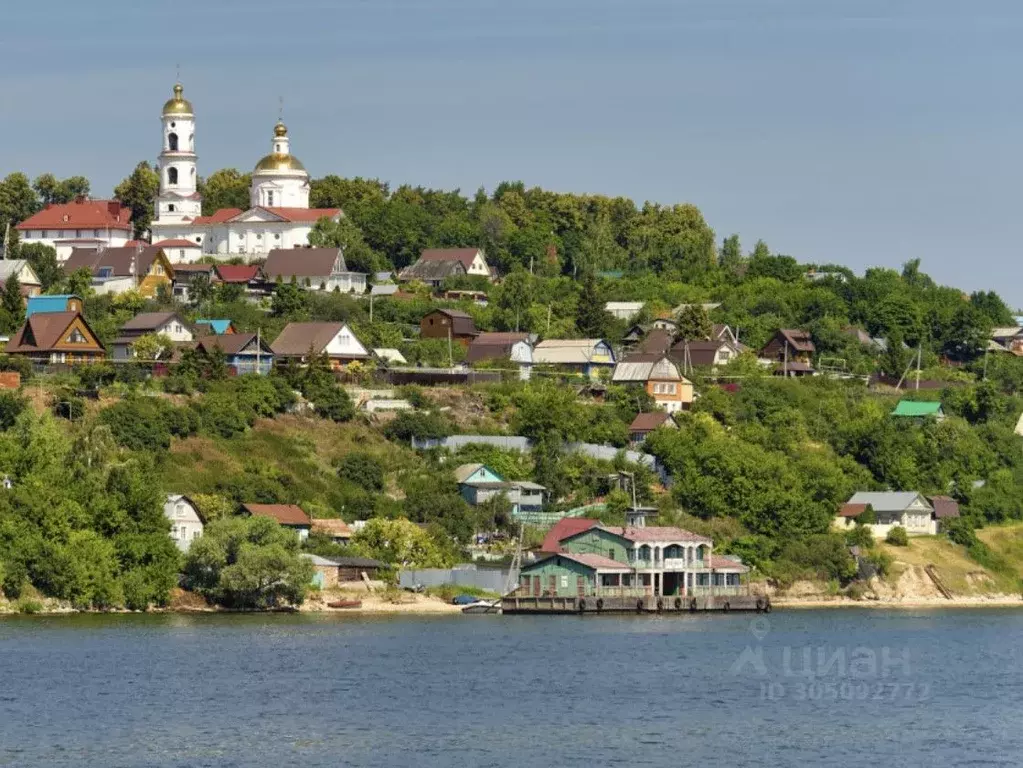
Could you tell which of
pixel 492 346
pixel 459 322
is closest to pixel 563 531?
pixel 492 346

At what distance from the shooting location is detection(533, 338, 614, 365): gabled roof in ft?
305

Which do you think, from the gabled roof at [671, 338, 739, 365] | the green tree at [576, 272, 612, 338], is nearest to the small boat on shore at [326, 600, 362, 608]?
the gabled roof at [671, 338, 739, 365]

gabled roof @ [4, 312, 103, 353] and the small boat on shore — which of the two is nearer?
the small boat on shore

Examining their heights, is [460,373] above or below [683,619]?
above

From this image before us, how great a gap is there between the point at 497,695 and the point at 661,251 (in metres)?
71.4

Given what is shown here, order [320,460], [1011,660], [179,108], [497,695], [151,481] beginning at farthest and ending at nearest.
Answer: [179,108]
[320,460]
[151,481]
[1011,660]
[497,695]

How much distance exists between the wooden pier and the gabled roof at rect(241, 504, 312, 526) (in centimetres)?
700

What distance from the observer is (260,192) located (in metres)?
108

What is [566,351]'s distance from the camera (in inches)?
3679

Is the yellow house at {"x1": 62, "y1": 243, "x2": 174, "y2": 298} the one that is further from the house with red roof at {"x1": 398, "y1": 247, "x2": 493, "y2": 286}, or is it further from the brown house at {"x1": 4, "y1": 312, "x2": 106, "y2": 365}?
the brown house at {"x1": 4, "y1": 312, "x2": 106, "y2": 365}

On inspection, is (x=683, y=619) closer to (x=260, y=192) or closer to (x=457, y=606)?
(x=457, y=606)

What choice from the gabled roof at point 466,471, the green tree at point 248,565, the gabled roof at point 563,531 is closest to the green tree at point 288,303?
the gabled roof at point 466,471

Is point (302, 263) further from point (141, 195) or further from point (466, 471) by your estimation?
point (466, 471)

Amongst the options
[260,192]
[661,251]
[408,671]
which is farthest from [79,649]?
[661,251]
